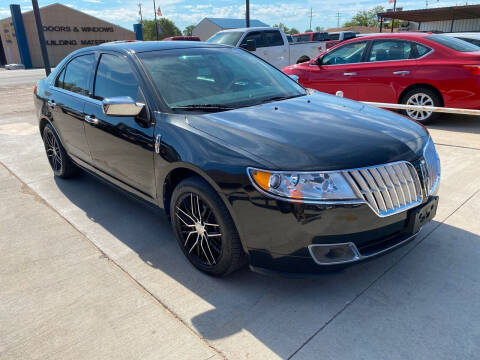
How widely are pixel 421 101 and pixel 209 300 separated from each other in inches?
229

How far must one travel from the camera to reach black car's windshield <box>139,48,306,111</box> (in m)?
3.14

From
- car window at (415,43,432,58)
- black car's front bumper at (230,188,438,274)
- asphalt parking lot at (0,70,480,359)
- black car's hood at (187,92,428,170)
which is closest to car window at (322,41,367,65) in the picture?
car window at (415,43,432,58)

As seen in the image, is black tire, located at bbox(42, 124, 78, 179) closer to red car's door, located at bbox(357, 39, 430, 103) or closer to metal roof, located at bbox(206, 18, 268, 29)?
red car's door, located at bbox(357, 39, 430, 103)

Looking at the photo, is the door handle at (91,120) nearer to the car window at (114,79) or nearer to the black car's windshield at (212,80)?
the car window at (114,79)

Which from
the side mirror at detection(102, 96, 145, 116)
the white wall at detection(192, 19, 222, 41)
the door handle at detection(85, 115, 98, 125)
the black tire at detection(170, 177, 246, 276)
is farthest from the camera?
the white wall at detection(192, 19, 222, 41)

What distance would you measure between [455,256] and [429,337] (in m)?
1.01

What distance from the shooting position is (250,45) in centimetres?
1080

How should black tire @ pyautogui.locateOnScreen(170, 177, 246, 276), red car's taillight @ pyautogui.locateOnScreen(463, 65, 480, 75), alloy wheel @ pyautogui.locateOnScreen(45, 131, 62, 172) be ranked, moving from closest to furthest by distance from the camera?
black tire @ pyautogui.locateOnScreen(170, 177, 246, 276), alloy wheel @ pyautogui.locateOnScreen(45, 131, 62, 172), red car's taillight @ pyautogui.locateOnScreen(463, 65, 480, 75)

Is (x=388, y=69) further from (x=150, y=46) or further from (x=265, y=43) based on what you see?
(x=265, y=43)

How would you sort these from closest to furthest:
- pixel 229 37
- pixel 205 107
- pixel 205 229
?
1. pixel 205 229
2. pixel 205 107
3. pixel 229 37

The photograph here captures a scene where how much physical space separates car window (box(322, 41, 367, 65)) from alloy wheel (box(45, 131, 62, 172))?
5415mm

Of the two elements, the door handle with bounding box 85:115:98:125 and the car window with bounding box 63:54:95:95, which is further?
the car window with bounding box 63:54:95:95

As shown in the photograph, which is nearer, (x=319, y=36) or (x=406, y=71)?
(x=406, y=71)

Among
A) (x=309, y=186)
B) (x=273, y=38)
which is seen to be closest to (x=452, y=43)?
(x=309, y=186)
